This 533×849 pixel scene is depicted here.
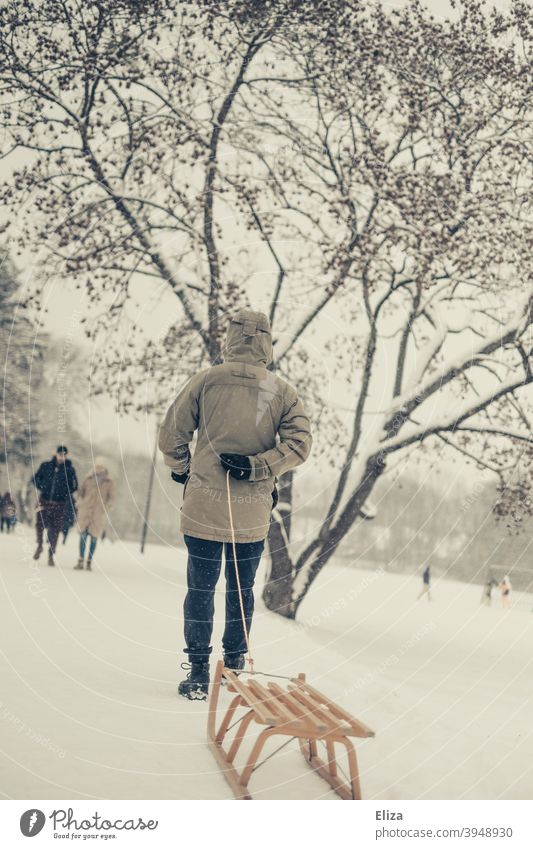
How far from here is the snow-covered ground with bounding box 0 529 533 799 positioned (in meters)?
3.38

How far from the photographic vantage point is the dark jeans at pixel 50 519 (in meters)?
9.32

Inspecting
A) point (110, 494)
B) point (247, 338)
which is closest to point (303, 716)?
point (247, 338)

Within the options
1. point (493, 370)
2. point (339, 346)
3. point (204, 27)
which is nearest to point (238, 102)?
point (204, 27)

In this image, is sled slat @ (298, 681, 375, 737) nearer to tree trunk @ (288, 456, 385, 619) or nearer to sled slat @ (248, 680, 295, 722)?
sled slat @ (248, 680, 295, 722)

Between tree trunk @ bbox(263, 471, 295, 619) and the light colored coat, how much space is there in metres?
1.96

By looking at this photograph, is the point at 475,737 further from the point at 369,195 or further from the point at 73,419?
the point at 73,419

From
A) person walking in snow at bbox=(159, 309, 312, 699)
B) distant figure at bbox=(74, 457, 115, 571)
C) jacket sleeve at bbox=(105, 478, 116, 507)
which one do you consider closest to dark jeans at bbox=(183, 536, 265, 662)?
person walking in snow at bbox=(159, 309, 312, 699)

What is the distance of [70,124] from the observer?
7555mm

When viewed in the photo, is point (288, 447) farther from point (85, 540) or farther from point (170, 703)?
point (85, 540)

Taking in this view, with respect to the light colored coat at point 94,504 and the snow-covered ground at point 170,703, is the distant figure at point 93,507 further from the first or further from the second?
the snow-covered ground at point 170,703

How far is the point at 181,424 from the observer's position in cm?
452

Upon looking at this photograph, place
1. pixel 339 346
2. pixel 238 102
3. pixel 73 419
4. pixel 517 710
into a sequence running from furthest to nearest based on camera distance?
pixel 73 419, pixel 339 346, pixel 238 102, pixel 517 710

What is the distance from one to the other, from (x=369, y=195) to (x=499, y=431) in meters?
2.64

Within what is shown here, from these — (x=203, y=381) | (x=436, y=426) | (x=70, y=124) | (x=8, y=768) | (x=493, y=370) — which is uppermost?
(x=70, y=124)
